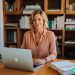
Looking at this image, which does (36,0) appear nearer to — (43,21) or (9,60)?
(43,21)

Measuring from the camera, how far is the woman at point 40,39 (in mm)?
2449

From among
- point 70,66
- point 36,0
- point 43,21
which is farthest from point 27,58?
point 36,0

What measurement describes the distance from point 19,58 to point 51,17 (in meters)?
2.47

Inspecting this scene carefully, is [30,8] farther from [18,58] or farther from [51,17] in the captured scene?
[18,58]

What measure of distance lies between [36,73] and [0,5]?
2466mm

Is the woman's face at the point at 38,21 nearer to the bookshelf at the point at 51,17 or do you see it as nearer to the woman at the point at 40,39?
the woman at the point at 40,39

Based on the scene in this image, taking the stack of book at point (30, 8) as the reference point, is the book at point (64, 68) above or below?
below

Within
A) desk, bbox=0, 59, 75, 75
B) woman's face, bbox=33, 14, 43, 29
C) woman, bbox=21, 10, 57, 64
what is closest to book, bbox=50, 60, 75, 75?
desk, bbox=0, 59, 75, 75

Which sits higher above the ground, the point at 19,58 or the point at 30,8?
the point at 30,8

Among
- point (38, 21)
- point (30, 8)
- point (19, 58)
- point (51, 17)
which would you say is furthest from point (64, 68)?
point (51, 17)

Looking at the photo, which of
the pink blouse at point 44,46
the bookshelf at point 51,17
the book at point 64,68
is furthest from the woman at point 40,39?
the bookshelf at point 51,17

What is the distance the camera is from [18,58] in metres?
1.80

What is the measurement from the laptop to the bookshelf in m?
2.06

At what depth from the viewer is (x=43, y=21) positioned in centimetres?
262
